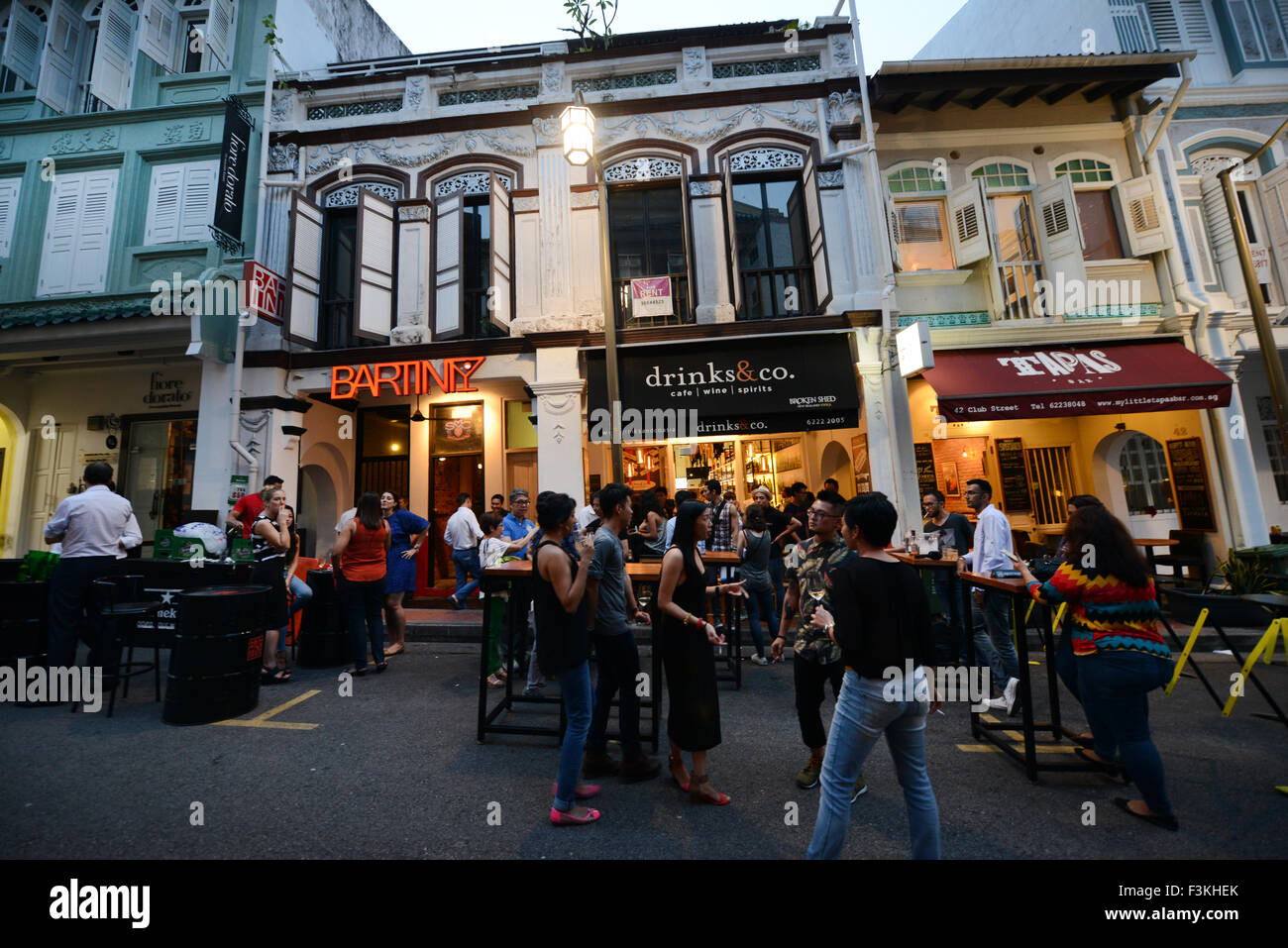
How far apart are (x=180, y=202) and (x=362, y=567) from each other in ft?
33.0

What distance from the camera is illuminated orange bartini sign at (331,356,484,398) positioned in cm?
940

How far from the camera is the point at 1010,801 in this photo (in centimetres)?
340

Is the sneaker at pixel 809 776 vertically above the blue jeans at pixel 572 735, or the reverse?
the blue jeans at pixel 572 735

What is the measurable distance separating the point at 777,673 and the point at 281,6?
52.5ft

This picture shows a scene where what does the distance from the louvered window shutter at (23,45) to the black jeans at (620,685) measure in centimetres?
1714

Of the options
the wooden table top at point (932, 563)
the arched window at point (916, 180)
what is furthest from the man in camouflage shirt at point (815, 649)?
the arched window at point (916, 180)

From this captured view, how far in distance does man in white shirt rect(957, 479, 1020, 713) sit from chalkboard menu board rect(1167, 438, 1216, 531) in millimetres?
7488

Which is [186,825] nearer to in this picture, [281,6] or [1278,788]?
[1278,788]

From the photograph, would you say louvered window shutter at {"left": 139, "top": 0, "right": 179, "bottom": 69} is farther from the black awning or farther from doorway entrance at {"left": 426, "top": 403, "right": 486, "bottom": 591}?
the black awning

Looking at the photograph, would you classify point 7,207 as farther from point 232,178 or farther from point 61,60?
point 232,178

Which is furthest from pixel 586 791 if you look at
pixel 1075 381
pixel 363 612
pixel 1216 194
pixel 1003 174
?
pixel 1216 194

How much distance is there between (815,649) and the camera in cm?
360

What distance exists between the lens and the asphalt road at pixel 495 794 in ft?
9.63

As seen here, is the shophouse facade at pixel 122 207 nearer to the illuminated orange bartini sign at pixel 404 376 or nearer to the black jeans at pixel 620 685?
the illuminated orange bartini sign at pixel 404 376
